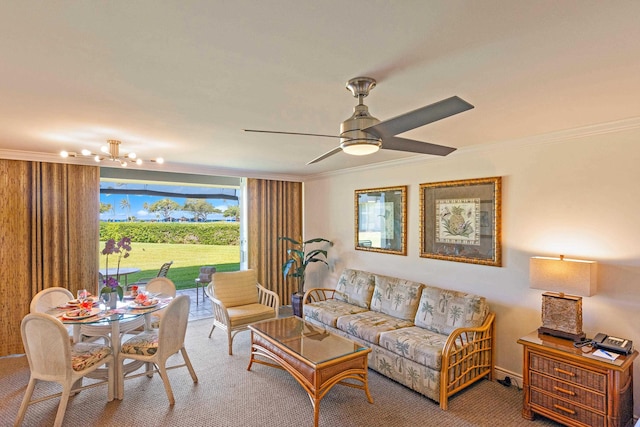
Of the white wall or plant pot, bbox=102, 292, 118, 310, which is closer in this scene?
the white wall

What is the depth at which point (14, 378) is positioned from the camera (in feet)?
11.0

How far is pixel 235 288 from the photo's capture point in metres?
4.66

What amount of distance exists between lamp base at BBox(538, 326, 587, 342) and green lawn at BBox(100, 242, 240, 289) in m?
7.37

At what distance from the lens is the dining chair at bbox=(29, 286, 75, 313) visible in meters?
3.30

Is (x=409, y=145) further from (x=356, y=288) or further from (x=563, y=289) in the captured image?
(x=356, y=288)

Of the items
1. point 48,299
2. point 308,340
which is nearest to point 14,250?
point 48,299

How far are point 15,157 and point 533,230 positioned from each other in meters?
5.79

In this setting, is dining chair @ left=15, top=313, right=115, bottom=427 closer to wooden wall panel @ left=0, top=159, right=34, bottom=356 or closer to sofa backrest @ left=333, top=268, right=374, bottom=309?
wooden wall panel @ left=0, top=159, right=34, bottom=356

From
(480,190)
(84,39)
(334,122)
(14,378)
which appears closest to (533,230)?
(480,190)

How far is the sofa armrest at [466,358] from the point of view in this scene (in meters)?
2.85

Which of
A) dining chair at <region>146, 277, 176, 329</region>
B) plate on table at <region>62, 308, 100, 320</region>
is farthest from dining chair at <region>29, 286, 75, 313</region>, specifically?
dining chair at <region>146, 277, 176, 329</region>

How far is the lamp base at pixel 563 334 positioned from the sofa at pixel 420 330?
1.64 ft

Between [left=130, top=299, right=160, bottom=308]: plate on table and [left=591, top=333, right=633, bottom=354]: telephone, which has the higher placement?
[left=130, top=299, right=160, bottom=308]: plate on table

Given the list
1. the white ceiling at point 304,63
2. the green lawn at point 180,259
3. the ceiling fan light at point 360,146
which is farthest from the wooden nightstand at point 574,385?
the green lawn at point 180,259
